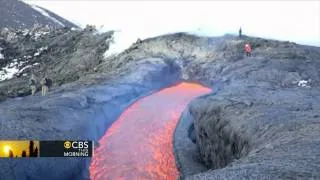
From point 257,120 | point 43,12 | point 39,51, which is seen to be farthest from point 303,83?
point 43,12

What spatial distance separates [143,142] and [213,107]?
808 cm

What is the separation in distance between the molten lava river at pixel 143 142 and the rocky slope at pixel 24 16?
61.5 m

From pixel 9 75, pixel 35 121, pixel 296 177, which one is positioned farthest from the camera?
pixel 9 75

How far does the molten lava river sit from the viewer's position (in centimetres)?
3922

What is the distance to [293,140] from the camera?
25.6 meters

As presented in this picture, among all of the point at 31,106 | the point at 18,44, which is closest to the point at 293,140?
the point at 31,106

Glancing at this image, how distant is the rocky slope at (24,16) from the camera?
113 meters

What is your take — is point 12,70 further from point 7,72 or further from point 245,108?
point 245,108

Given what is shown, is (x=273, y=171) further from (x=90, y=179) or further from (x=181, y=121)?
(x=181, y=121)

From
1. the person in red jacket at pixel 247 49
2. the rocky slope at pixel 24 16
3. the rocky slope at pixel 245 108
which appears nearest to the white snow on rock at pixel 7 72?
the rocky slope at pixel 245 108

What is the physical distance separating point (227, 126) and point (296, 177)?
1534 centimetres

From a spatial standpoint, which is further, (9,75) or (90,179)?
(9,75)

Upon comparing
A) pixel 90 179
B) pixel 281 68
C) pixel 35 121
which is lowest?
pixel 90 179

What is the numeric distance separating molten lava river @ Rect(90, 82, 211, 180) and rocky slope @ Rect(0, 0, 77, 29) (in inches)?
2420
